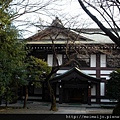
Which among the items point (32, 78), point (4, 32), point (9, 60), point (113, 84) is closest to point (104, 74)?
point (113, 84)

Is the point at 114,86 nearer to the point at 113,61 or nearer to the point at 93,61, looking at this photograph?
the point at 113,61

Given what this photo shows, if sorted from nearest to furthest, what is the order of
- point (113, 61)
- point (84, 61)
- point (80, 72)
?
point (80, 72) → point (113, 61) → point (84, 61)

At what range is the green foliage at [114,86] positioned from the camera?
21.9 metres

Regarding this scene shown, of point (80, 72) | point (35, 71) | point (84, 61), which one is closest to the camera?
point (35, 71)

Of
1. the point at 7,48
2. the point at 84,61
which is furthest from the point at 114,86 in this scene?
the point at 7,48

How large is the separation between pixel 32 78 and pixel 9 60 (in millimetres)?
6859

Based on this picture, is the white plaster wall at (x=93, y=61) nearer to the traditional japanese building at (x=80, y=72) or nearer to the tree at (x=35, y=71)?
the traditional japanese building at (x=80, y=72)

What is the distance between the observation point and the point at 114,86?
22.1m

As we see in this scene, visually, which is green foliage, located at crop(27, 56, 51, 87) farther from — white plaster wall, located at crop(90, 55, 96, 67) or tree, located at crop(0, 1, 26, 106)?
white plaster wall, located at crop(90, 55, 96, 67)

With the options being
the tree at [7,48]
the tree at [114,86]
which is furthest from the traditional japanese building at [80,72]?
the tree at [7,48]

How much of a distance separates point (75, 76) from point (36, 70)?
18.6ft

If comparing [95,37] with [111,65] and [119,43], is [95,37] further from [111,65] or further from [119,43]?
[119,43]

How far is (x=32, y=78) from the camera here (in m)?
19.6

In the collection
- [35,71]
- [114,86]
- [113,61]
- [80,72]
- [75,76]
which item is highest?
[113,61]
